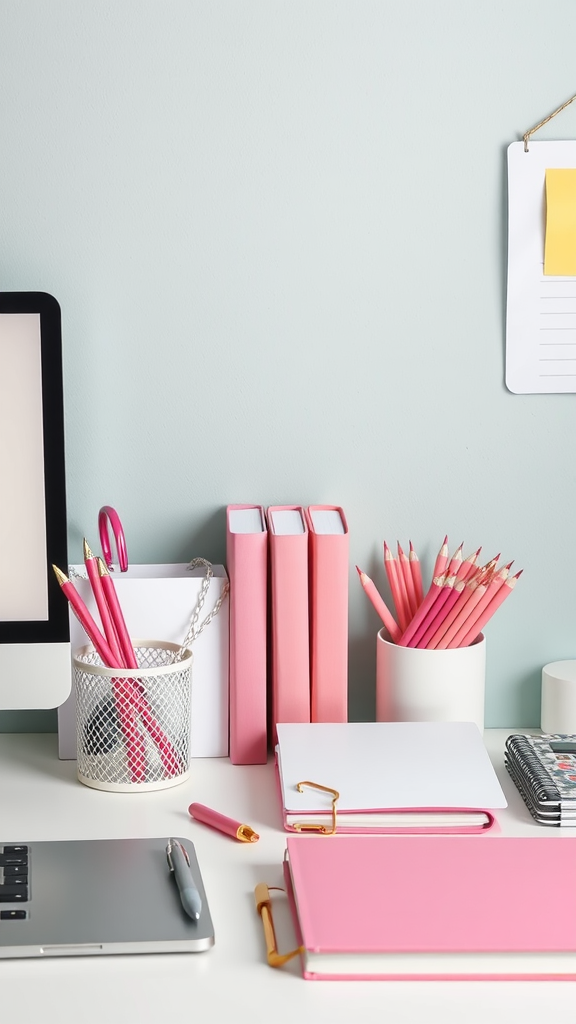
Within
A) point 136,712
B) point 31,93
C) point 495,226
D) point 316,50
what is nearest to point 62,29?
point 31,93

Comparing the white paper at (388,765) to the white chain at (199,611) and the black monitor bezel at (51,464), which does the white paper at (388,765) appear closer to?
the white chain at (199,611)

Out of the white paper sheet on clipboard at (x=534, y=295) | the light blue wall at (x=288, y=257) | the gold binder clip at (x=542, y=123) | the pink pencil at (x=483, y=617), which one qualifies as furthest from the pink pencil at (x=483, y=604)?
the gold binder clip at (x=542, y=123)

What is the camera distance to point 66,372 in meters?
1.11

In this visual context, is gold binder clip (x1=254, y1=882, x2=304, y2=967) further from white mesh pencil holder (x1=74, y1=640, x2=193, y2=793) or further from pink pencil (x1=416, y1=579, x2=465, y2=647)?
pink pencil (x1=416, y1=579, x2=465, y2=647)

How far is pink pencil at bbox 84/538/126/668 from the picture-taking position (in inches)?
39.2

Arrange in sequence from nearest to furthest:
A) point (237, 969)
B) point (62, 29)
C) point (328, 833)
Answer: point (237, 969)
point (328, 833)
point (62, 29)

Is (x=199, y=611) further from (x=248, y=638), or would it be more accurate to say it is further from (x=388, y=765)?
(x=388, y=765)

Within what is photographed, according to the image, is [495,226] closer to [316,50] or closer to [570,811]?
[316,50]

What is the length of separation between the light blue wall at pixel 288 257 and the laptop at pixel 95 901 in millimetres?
328

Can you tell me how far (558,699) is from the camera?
1112 mm

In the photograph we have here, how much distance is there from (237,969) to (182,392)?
59cm

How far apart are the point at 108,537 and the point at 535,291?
1.69 ft

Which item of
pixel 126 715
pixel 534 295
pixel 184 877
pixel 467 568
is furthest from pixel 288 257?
pixel 184 877

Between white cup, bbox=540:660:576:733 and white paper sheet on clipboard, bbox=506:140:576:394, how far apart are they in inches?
11.7
